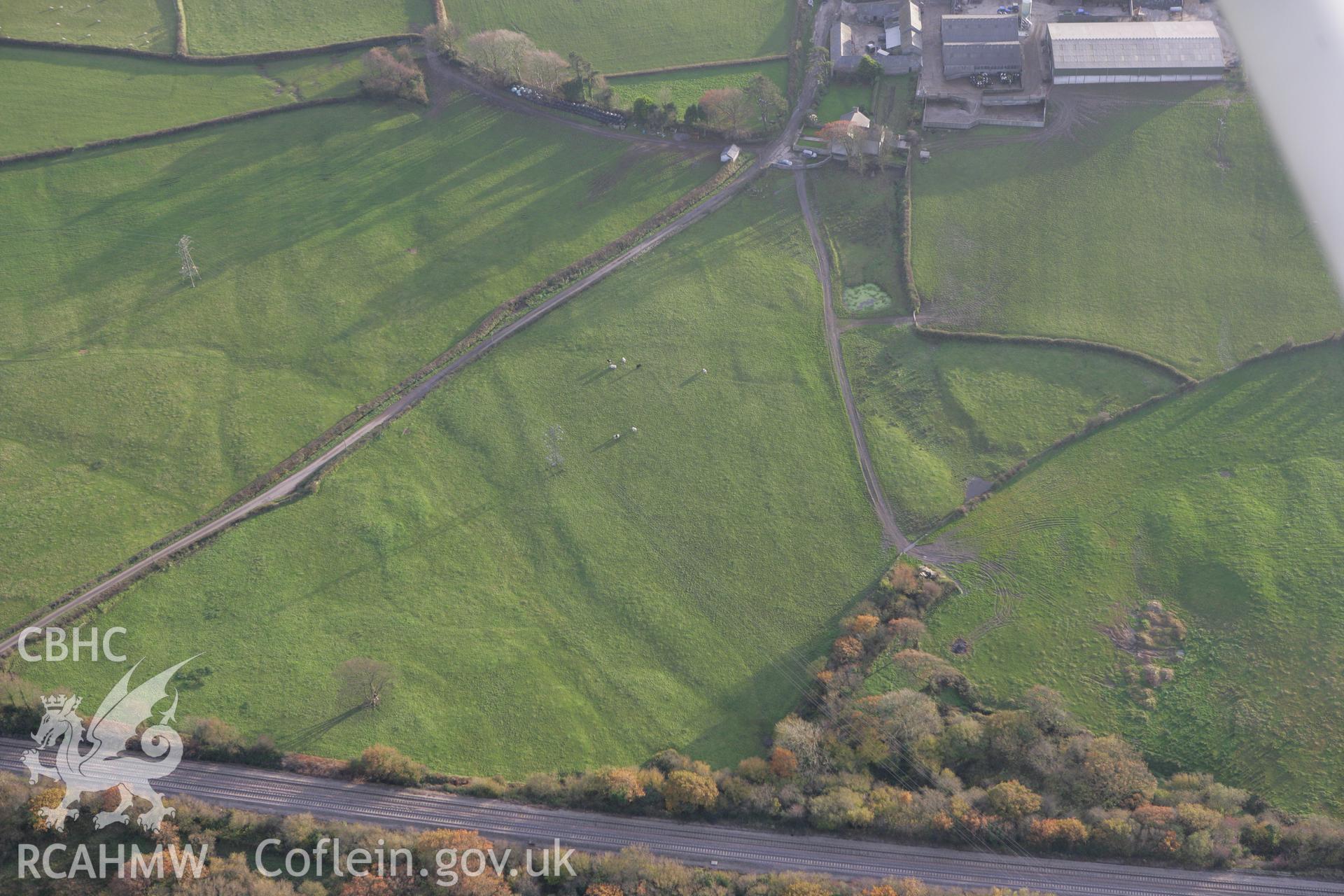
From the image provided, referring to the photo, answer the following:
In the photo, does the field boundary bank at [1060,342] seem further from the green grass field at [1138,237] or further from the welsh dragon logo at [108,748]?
the welsh dragon logo at [108,748]

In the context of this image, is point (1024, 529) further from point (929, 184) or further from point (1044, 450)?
point (929, 184)

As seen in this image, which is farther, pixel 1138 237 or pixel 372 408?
pixel 1138 237

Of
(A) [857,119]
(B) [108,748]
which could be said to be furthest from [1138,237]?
(B) [108,748]

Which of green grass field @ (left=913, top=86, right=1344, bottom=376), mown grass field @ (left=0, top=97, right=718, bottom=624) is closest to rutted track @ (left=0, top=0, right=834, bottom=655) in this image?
mown grass field @ (left=0, top=97, right=718, bottom=624)

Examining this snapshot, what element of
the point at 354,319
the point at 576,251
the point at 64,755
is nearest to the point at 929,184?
the point at 576,251

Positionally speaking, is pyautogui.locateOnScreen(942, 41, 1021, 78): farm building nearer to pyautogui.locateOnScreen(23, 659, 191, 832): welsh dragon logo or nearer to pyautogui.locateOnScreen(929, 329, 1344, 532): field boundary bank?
pyautogui.locateOnScreen(929, 329, 1344, 532): field boundary bank

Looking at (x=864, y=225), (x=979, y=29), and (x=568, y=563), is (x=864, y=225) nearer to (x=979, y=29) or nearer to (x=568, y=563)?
(x=979, y=29)
